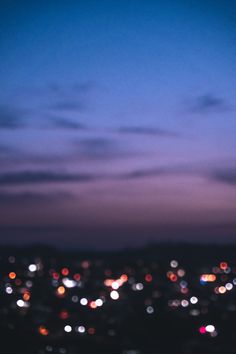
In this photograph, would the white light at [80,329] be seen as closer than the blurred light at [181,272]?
Answer: Yes

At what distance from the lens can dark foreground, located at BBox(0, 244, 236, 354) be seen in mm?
7973

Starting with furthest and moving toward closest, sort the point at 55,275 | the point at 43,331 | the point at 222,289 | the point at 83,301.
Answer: the point at 55,275 → the point at 222,289 → the point at 83,301 → the point at 43,331

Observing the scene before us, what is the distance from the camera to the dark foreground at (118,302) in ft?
26.2

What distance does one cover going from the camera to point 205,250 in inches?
896

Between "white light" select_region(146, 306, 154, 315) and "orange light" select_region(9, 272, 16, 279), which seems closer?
"white light" select_region(146, 306, 154, 315)

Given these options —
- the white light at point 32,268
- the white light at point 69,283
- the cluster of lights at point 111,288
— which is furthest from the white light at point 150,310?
the white light at point 32,268

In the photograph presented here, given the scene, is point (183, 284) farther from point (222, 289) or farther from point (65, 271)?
point (65, 271)

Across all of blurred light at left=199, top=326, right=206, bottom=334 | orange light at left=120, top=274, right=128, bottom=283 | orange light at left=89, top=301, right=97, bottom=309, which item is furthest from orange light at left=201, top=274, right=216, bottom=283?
blurred light at left=199, top=326, right=206, bottom=334

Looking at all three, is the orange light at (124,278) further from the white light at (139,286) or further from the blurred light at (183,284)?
the blurred light at (183,284)

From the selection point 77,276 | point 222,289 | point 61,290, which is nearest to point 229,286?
point 222,289

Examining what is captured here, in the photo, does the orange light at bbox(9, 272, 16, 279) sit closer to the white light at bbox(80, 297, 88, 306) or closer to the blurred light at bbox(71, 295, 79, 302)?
the blurred light at bbox(71, 295, 79, 302)

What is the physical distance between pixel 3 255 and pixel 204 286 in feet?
26.2

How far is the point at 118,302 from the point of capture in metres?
13.1

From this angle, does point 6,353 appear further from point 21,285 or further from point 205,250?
point 205,250
